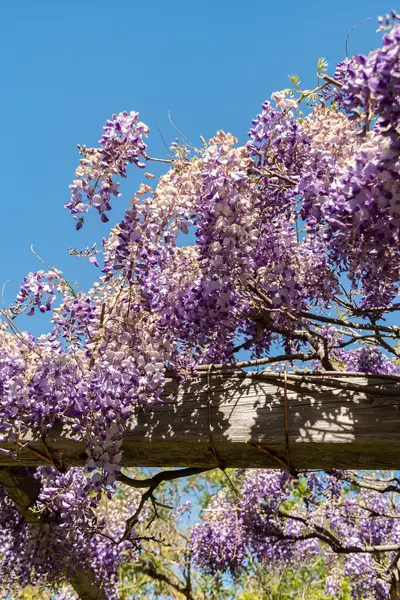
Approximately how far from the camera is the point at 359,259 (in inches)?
94.0

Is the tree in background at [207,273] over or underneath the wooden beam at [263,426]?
over

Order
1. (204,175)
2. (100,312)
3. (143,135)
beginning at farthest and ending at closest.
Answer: (100,312) → (143,135) → (204,175)

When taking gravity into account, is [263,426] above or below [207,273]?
below

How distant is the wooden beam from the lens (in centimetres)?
278

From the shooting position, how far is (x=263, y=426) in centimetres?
292

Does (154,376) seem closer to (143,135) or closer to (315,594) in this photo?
(143,135)

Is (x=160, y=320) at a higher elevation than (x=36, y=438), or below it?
higher

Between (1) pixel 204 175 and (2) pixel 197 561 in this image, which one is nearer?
(1) pixel 204 175

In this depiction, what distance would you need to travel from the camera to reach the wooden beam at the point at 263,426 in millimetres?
2783

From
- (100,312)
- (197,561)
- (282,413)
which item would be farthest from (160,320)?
(197,561)

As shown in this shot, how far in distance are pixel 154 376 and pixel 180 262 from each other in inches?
20.4

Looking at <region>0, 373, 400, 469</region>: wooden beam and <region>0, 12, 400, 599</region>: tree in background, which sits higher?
<region>0, 12, 400, 599</region>: tree in background

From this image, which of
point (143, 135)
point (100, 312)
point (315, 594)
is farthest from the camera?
point (315, 594)

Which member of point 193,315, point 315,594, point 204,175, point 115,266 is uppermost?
point 204,175
